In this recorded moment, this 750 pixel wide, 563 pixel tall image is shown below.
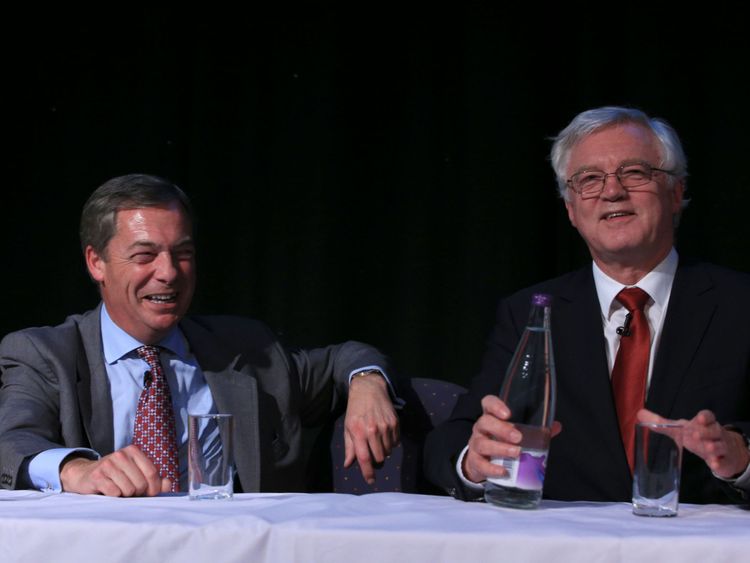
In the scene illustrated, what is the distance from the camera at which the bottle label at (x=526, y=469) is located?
4.12 ft

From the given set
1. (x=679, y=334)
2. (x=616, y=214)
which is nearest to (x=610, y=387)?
(x=679, y=334)

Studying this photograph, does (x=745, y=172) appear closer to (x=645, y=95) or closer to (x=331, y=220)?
(x=645, y=95)

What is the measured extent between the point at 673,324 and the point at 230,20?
2102 millimetres

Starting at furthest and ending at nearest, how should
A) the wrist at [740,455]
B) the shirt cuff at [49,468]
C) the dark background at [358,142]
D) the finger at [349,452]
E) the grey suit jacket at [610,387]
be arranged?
the dark background at [358,142], the grey suit jacket at [610,387], the finger at [349,452], the shirt cuff at [49,468], the wrist at [740,455]

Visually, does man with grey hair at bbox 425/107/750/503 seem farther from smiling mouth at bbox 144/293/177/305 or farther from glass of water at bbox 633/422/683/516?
smiling mouth at bbox 144/293/177/305

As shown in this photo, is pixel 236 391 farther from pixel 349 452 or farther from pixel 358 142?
pixel 358 142

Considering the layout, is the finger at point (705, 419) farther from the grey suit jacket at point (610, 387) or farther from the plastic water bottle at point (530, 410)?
the grey suit jacket at point (610, 387)

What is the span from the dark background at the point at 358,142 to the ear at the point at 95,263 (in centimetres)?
110

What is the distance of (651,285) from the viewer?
6.42ft

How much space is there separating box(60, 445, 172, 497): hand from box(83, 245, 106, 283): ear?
77 centimetres

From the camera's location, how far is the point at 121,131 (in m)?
3.37

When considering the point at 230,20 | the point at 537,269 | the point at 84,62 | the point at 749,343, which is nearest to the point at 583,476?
the point at 749,343

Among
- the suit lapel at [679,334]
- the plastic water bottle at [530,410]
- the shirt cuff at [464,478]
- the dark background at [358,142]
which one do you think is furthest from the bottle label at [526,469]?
the dark background at [358,142]

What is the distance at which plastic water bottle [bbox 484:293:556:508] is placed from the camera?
1.26m
